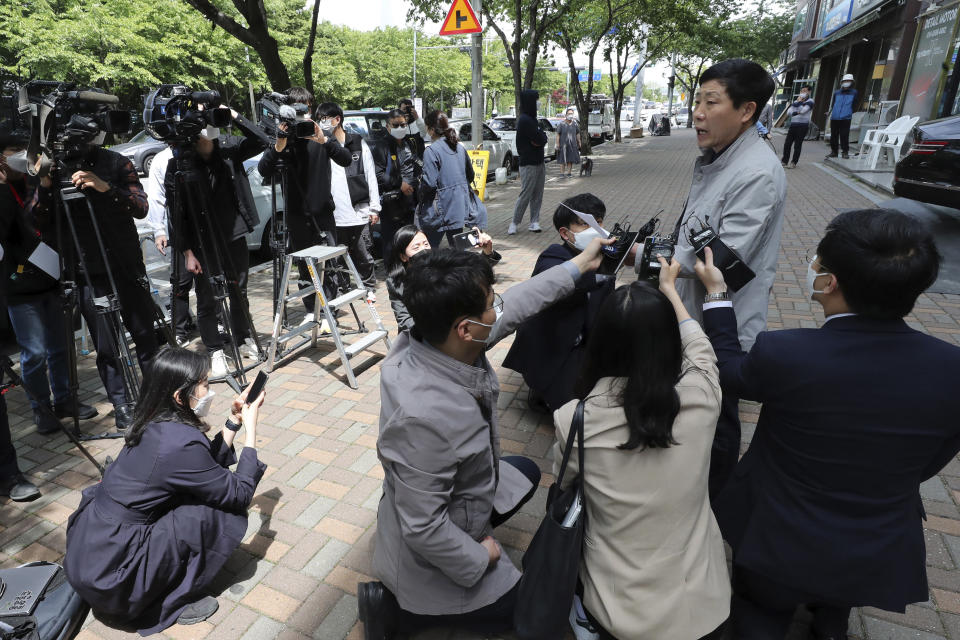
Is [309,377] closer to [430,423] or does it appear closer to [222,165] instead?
[222,165]

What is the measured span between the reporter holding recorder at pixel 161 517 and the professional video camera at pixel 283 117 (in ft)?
7.31

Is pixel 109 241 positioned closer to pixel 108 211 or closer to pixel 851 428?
pixel 108 211

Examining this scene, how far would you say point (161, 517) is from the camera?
222 cm

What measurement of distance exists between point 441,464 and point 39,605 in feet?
6.00

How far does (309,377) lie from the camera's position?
4.39 m

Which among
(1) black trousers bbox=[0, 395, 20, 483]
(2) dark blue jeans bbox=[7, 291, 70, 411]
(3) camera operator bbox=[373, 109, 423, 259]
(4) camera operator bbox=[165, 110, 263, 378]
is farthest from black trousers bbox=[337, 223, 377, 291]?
(1) black trousers bbox=[0, 395, 20, 483]

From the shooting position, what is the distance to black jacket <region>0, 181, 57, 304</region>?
3.30 metres

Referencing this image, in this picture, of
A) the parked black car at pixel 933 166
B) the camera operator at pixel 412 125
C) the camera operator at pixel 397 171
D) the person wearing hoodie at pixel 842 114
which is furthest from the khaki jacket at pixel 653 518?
the person wearing hoodie at pixel 842 114

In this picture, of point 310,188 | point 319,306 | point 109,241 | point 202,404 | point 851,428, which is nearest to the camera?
point 851,428

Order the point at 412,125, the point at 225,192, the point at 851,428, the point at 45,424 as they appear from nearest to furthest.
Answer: the point at 851,428 < the point at 45,424 < the point at 225,192 < the point at 412,125

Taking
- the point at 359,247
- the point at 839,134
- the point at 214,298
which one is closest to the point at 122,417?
the point at 214,298

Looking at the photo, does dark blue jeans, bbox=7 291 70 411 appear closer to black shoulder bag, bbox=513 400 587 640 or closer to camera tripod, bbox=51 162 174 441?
camera tripod, bbox=51 162 174 441

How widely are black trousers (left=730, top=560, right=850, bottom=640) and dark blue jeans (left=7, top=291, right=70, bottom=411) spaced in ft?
12.8

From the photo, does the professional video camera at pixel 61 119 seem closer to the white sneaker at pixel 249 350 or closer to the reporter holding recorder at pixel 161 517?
the reporter holding recorder at pixel 161 517
